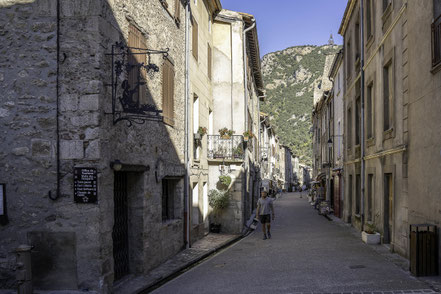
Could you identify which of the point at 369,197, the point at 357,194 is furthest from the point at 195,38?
the point at 357,194

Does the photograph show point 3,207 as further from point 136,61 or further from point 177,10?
point 177,10

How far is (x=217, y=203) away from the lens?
54.4 ft

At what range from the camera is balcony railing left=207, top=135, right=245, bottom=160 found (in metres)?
17.1

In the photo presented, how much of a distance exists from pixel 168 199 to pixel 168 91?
3.01 m

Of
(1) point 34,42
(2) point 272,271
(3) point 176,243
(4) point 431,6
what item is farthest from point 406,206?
(1) point 34,42

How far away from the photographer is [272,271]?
30.6ft

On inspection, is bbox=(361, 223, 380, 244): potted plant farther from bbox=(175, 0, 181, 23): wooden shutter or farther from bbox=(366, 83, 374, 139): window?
bbox=(175, 0, 181, 23): wooden shutter

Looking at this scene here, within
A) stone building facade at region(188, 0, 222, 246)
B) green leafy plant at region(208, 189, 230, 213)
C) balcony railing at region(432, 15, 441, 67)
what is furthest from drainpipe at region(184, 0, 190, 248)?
balcony railing at region(432, 15, 441, 67)

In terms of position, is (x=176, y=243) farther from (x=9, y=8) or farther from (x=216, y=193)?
(x=9, y=8)

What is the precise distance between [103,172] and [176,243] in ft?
16.5

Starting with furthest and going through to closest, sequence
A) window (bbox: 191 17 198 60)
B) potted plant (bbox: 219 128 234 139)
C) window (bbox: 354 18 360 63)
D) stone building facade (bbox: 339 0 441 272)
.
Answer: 1. window (bbox: 354 18 360 63)
2. potted plant (bbox: 219 128 234 139)
3. window (bbox: 191 17 198 60)
4. stone building facade (bbox: 339 0 441 272)

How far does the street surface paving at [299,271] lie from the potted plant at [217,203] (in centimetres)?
292

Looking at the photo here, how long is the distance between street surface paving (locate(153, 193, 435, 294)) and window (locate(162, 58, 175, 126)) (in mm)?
3655

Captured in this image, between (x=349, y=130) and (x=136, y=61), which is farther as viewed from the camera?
(x=349, y=130)
